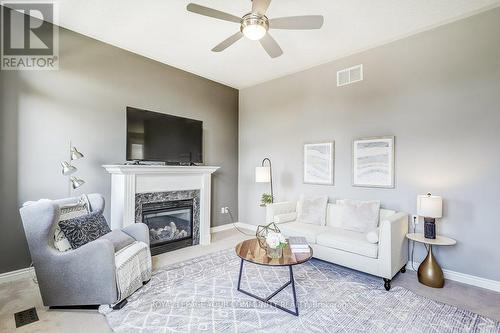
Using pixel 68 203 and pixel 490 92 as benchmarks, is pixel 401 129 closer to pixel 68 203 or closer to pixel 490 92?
pixel 490 92

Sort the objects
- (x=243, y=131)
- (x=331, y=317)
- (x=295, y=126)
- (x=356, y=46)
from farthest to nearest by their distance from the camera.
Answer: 1. (x=243, y=131)
2. (x=295, y=126)
3. (x=356, y=46)
4. (x=331, y=317)

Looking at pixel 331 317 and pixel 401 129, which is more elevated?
pixel 401 129

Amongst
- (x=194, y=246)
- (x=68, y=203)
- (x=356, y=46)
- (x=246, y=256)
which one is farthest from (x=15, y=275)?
(x=356, y=46)

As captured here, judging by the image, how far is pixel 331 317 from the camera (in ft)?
7.19

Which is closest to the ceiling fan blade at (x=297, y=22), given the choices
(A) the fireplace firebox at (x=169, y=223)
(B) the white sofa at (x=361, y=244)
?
(B) the white sofa at (x=361, y=244)

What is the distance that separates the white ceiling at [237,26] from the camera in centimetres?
274

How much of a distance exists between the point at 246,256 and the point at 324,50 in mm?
3182

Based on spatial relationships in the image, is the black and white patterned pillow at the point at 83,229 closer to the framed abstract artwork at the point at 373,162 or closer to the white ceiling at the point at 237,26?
the white ceiling at the point at 237,26

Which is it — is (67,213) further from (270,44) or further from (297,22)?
(297,22)

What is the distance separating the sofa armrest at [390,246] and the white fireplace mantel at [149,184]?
2.74m

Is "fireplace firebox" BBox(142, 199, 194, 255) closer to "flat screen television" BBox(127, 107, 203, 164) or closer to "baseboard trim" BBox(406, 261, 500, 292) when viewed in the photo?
"flat screen television" BBox(127, 107, 203, 164)

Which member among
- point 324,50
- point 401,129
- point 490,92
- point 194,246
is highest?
point 324,50

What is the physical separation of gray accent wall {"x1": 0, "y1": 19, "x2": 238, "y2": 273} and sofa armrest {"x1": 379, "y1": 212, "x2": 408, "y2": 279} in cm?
366

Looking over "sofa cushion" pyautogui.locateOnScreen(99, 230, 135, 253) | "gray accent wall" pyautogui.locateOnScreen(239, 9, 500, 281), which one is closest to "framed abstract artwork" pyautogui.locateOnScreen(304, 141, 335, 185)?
"gray accent wall" pyautogui.locateOnScreen(239, 9, 500, 281)
